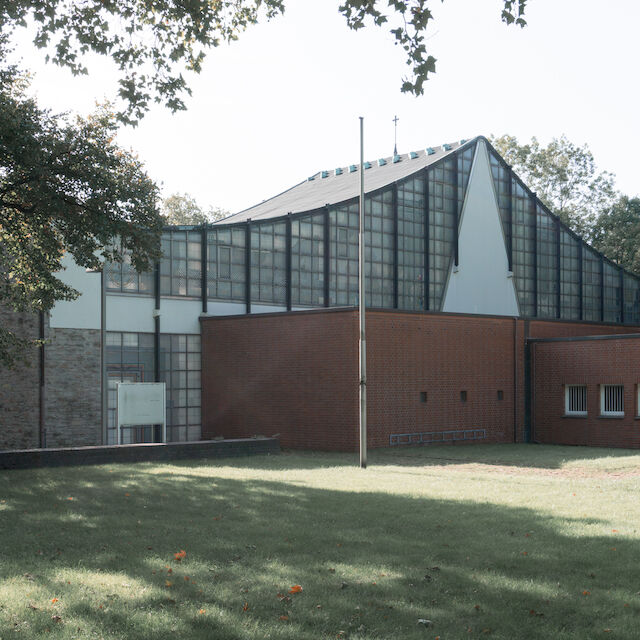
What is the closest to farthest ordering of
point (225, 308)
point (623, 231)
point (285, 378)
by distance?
point (285, 378)
point (225, 308)
point (623, 231)

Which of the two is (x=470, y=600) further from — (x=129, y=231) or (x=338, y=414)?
(x=338, y=414)

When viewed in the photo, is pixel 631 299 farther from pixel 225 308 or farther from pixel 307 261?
pixel 225 308

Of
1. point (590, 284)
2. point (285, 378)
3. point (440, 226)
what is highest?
point (440, 226)

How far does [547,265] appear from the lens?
148 ft

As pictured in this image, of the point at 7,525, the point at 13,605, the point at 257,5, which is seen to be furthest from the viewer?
the point at 257,5

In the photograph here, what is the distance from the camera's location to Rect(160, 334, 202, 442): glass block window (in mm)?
30281

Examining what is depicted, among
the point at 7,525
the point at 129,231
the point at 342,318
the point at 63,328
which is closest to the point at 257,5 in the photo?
the point at 129,231

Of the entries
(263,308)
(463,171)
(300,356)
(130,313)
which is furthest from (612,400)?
(463,171)

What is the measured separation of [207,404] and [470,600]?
77.7ft

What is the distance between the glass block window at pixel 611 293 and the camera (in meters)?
47.9

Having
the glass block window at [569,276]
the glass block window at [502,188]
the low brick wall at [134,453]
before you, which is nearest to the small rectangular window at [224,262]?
the low brick wall at [134,453]

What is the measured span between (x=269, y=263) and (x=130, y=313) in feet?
20.5

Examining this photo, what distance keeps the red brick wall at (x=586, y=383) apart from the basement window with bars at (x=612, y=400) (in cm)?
16

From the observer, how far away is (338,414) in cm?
2620
